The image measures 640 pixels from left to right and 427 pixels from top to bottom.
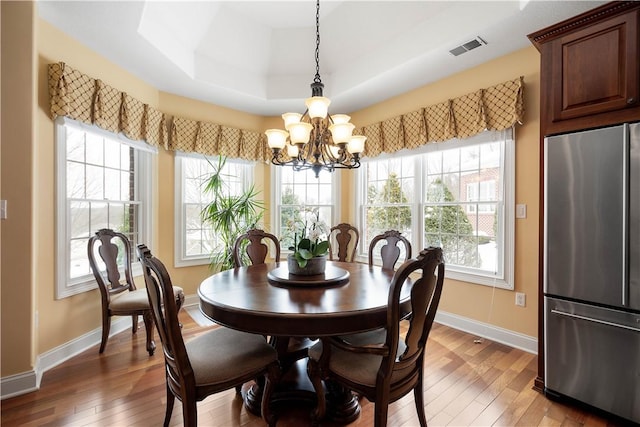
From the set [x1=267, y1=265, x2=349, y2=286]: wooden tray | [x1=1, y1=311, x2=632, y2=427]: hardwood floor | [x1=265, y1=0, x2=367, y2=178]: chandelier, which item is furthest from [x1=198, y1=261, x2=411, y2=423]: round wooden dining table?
[x1=265, y1=0, x2=367, y2=178]: chandelier

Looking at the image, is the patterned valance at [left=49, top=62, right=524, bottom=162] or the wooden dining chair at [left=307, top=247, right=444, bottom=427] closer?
the wooden dining chair at [left=307, top=247, right=444, bottom=427]

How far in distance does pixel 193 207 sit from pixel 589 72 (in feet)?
13.3

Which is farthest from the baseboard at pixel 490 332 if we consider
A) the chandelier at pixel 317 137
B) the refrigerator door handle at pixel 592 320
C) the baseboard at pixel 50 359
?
the baseboard at pixel 50 359

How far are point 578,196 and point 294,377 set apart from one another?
87.5 inches

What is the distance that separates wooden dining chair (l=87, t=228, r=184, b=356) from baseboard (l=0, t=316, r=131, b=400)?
0.66 feet

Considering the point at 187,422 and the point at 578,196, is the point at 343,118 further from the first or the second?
the point at 187,422

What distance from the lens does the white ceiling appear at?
2.37m

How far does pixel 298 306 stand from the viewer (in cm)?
151

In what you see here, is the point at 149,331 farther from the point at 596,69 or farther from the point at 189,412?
the point at 596,69

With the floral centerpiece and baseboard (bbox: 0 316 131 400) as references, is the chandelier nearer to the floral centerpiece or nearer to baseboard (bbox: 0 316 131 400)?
the floral centerpiece

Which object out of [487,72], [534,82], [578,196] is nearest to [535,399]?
[578,196]

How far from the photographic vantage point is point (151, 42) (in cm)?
267

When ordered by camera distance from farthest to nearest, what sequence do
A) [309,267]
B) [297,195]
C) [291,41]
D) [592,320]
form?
[297,195] < [291,41] < [309,267] < [592,320]

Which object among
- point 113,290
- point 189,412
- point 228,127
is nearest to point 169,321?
point 189,412
